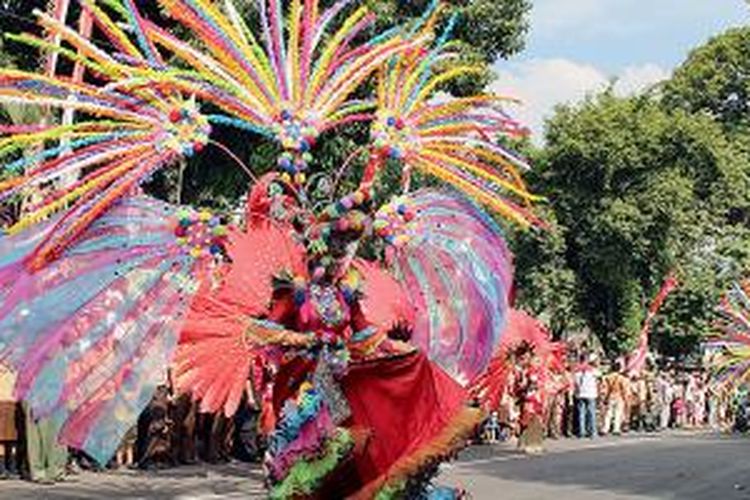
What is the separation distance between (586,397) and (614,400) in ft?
9.62

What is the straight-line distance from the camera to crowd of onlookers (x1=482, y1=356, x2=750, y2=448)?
933 inches

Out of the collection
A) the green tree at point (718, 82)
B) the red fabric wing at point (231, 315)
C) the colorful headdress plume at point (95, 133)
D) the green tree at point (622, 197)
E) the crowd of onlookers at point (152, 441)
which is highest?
the green tree at point (718, 82)

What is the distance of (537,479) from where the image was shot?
14.8 metres

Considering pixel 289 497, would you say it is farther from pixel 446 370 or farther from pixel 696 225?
pixel 696 225

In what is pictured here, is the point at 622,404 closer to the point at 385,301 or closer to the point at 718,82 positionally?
the point at 385,301

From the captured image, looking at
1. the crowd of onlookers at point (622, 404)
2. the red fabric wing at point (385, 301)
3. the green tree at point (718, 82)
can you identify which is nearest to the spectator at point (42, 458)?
the red fabric wing at point (385, 301)

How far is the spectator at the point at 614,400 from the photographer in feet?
91.2

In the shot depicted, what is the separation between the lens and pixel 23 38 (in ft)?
20.5

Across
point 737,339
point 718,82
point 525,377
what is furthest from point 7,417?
point 718,82

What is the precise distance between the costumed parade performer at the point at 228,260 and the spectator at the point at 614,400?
20.8m

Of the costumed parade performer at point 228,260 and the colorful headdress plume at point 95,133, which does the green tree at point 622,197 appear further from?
the colorful headdress plume at point 95,133

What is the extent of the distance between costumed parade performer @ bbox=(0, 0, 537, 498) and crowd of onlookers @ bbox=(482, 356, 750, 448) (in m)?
12.6

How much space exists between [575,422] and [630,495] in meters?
13.1

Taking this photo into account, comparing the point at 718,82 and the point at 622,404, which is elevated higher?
the point at 718,82
